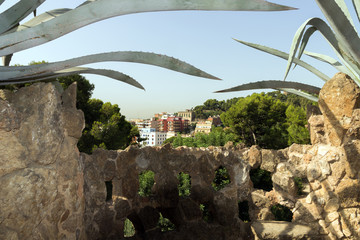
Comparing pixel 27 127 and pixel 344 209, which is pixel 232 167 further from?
pixel 27 127

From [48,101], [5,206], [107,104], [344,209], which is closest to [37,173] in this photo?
[5,206]

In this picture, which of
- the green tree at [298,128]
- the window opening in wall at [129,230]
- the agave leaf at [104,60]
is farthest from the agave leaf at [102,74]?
the green tree at [298,128]

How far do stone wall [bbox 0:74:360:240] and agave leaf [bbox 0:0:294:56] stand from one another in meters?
0.60

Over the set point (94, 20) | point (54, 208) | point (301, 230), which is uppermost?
point (94, 20)

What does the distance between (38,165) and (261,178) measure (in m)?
13.4

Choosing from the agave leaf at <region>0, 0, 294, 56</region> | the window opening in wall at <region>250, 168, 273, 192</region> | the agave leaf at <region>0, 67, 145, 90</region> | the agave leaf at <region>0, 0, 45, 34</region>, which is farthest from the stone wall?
the window opening in wall at <region>250, 168, 273, 192</region>

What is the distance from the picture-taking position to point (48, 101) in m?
3.14

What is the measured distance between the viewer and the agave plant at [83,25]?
91.5 inches

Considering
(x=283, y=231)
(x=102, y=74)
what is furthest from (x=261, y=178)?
(x=102, y=74)

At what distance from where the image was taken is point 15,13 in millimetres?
3117

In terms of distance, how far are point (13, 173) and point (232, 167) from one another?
414 cm

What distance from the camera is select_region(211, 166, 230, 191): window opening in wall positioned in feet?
42.8

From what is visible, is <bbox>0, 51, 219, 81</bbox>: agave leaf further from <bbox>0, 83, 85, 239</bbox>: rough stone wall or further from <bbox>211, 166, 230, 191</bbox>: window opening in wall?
<bbox>211, 166, 230, 191</bbox>: window opening in wall

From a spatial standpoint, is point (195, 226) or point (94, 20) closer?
point (94, 20)
